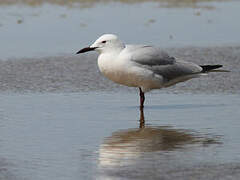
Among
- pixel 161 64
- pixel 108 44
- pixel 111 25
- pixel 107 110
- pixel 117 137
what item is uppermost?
pixel 108 44

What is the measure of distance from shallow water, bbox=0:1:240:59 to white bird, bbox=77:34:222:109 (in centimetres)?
423

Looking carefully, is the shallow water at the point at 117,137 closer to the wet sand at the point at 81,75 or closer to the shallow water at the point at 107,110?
the shallow water at the point at 107,110

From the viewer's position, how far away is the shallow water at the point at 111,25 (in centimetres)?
1550

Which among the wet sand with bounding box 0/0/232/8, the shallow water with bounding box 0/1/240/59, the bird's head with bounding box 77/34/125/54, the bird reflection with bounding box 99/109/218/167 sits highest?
the bird's head with bounding box 77/34/125/54

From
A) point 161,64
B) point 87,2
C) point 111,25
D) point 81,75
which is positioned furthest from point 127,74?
point 87,2

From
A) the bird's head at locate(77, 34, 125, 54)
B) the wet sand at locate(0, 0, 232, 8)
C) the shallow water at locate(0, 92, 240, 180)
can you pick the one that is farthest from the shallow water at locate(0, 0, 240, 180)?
the wet sand at locate(0, 0, 232, 8)

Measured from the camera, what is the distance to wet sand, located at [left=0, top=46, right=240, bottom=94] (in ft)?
36.4

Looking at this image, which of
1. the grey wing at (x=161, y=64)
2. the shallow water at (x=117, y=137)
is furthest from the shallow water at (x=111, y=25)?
the shallow water at (x=117, y=137)

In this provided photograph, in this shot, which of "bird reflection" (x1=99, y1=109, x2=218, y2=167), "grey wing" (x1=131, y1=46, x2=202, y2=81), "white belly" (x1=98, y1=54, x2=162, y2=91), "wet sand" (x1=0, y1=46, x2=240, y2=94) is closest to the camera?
"bird reflection" (x1=99, y1=109, x2=218, y2=167)

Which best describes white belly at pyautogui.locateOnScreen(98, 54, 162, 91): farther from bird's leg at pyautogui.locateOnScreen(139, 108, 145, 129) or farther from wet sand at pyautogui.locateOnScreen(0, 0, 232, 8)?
wet sand at pyautogui.locateOnScreen(0, 0, 232, 8)

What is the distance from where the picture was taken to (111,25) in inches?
688

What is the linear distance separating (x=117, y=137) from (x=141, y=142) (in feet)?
1.10

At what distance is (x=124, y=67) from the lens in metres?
9.71

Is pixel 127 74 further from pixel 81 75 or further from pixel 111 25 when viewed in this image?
pixel 111 25
